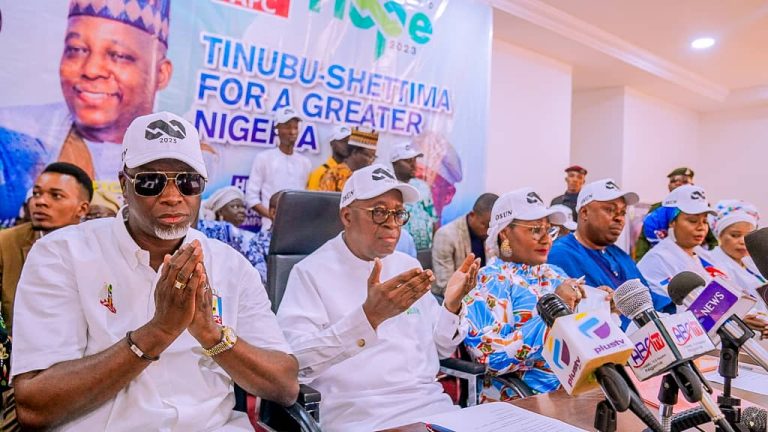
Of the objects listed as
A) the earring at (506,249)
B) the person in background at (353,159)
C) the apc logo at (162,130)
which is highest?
the person in background at (353,159)

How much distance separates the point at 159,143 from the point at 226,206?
6.68 ft

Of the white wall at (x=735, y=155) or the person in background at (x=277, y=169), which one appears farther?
the white wall at (x=735, y=155)

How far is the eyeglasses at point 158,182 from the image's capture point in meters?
1.32

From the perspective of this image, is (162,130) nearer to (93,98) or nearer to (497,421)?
(497,421)

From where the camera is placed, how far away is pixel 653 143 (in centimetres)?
792

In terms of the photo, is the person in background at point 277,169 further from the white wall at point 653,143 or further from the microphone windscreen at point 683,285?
the white wall at point 653,143

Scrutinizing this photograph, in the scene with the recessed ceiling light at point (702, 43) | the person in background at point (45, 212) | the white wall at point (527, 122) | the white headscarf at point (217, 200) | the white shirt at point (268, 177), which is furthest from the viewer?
the recessed ceiling light at point (702, 43)

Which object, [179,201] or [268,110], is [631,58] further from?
[179,201]

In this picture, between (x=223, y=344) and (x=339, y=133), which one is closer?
(x=223, y=344)

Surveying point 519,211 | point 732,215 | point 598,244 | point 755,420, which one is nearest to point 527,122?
point 732,215

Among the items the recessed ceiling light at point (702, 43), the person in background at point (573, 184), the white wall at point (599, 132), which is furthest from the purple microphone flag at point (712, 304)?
the white wall at point (599, 132)

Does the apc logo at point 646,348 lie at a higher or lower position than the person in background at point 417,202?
lower

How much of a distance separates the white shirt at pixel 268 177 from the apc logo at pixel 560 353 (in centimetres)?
275

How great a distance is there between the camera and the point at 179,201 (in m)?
1.34
